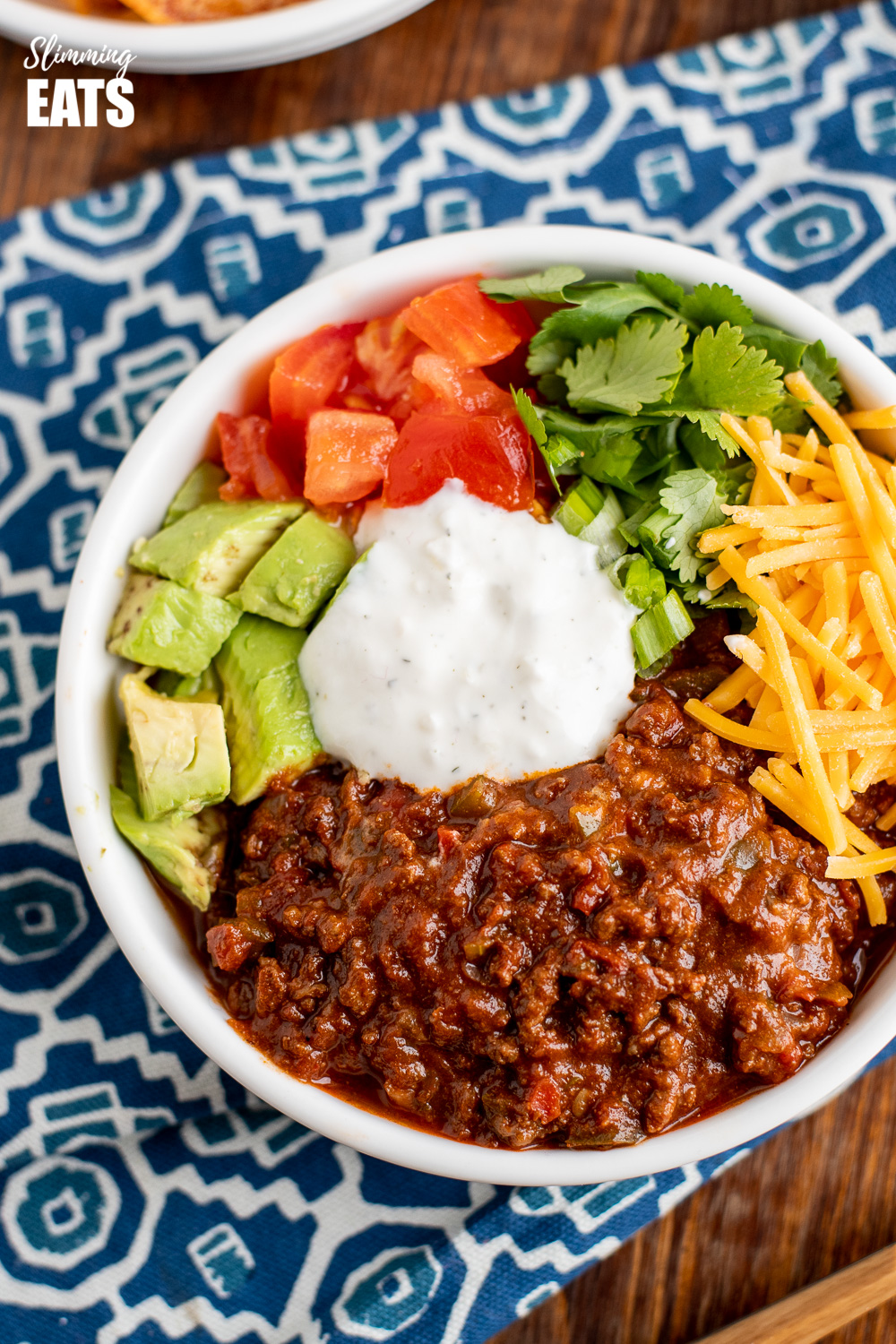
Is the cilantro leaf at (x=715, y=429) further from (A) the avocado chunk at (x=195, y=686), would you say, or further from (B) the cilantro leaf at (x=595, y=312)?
(A) the avocado chunk at (x=195, y=686)

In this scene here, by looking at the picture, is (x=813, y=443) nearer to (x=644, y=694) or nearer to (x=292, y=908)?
(x=644, y=694)

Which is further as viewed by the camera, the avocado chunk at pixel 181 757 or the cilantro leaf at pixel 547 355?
the cilantro leaf at pixel 547 355

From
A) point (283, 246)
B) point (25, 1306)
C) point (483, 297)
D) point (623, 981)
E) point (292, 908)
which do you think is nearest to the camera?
point (623, 981)

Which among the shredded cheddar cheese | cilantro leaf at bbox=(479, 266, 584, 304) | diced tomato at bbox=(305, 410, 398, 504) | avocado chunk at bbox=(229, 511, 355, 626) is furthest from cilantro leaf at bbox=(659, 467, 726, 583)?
avocado chunk at bbox=(229, 511, 355, 626)

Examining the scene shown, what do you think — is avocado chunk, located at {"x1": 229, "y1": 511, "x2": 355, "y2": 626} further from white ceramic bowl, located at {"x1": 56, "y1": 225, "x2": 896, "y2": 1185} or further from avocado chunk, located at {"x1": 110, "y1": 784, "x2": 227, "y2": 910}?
avocado chunk, located at {"x1": 110, "y1": 784, "x2": 227, "y2": 910}

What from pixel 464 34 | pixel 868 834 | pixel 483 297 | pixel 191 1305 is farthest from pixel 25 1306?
pixel 464 34

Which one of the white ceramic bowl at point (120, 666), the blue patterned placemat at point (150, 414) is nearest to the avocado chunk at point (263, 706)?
the white ceramic bowl at point (120, 666)
